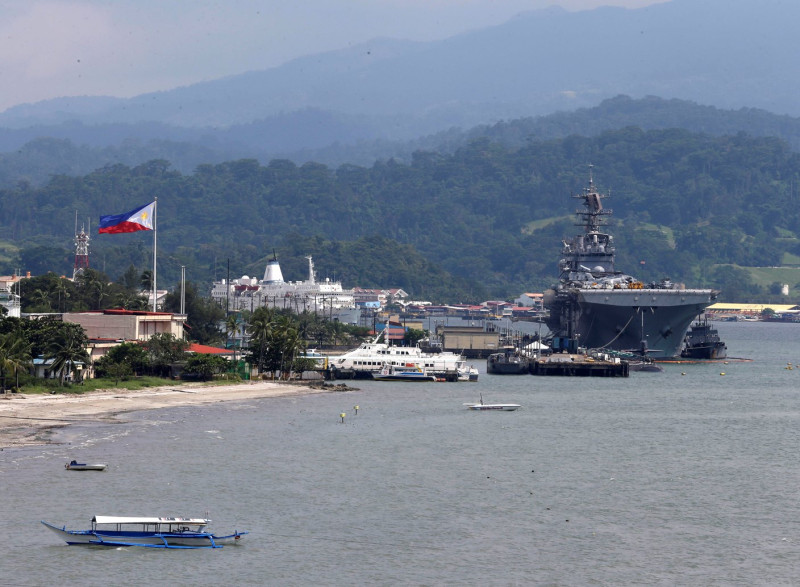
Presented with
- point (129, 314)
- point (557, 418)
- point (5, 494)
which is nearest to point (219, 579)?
point (5, 494)

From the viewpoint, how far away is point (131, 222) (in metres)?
106

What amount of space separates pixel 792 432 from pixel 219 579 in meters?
52.9

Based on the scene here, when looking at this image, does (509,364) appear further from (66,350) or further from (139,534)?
(139,534)

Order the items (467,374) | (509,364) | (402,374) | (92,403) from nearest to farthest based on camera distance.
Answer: (92,403)
(402,374)
(467,374)
(509,364)

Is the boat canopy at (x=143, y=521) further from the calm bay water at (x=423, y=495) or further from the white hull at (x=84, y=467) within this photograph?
the white hull at (x=84, y=467)

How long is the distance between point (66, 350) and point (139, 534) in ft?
129

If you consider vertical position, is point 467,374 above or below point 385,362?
below

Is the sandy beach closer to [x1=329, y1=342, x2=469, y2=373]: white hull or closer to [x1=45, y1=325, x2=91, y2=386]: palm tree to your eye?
[x1=45, y1=325, x2=91, y2=386]: palm tree

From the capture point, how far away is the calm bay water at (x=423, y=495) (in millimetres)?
48375

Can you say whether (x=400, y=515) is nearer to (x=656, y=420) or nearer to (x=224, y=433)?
(x=224, y=433)

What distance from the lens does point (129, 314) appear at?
112m

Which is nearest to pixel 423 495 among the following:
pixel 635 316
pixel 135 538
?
pixel 135 538

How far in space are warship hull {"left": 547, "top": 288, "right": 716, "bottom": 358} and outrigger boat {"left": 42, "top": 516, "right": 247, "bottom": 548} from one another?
3969 inches

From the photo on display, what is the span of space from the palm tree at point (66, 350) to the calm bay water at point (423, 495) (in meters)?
7.45
